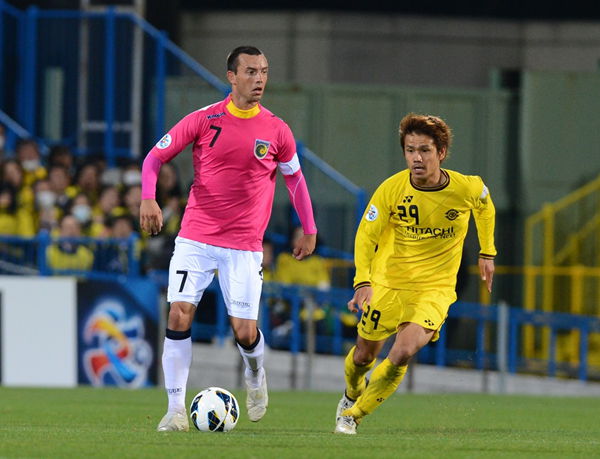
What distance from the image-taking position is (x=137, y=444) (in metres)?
8.19

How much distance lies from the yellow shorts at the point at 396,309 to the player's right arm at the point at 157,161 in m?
1.50

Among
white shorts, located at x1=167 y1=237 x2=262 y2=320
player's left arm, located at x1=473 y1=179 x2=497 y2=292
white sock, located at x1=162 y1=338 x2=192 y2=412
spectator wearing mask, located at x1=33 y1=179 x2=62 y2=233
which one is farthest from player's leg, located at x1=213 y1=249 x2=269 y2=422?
spectator wearing mask, located at x1=33 y1=179 x2=62 y2=233

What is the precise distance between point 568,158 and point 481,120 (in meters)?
1.48

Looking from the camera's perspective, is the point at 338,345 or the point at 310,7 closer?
the point at 338,345

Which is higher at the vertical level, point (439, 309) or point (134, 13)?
point (134, 13)

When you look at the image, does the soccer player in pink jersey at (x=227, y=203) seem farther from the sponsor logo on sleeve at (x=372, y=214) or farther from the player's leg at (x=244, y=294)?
the sponsor logo on sleeve at (x=372, y=214)

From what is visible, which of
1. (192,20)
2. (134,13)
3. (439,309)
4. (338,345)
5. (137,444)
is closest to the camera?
(137,444)

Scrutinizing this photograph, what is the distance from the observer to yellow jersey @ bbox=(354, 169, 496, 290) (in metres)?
9.49

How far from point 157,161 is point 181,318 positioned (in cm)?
98

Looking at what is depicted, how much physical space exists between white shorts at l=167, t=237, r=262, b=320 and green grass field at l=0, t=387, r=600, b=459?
83cm

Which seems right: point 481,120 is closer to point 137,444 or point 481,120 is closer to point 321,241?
point 321,241

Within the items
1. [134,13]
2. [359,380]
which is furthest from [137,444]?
[134,13]

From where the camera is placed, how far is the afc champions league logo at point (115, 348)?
1764cm

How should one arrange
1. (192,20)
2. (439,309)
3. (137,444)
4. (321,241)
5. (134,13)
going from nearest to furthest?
1. (137,444)
2. (439,309)
3. (321,241)
4. (134,13)
5. (192,20)
